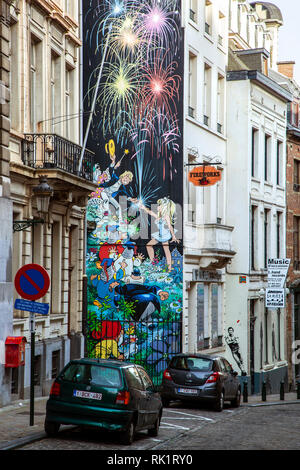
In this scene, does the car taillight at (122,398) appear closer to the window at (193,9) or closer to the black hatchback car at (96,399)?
the black hatchback car at (96,399)

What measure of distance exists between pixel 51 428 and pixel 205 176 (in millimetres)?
16460

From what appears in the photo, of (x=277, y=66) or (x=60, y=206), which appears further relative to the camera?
(x=277, y=66)

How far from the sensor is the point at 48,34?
23.9 m

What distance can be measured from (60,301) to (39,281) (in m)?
9.29

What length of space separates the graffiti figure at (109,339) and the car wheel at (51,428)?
15.1 m

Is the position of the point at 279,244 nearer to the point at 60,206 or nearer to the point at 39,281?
the point at 60,206

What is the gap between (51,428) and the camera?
601 inches

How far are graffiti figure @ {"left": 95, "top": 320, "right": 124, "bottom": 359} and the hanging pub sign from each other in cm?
534

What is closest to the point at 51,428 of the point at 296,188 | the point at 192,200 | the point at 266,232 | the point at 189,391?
the point at 189,391

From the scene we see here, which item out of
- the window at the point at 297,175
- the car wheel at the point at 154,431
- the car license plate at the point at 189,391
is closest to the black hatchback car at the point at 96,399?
the car wheel at the point at 154,431

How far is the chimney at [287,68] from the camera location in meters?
49.1

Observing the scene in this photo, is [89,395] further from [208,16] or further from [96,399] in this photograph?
[208,16]
